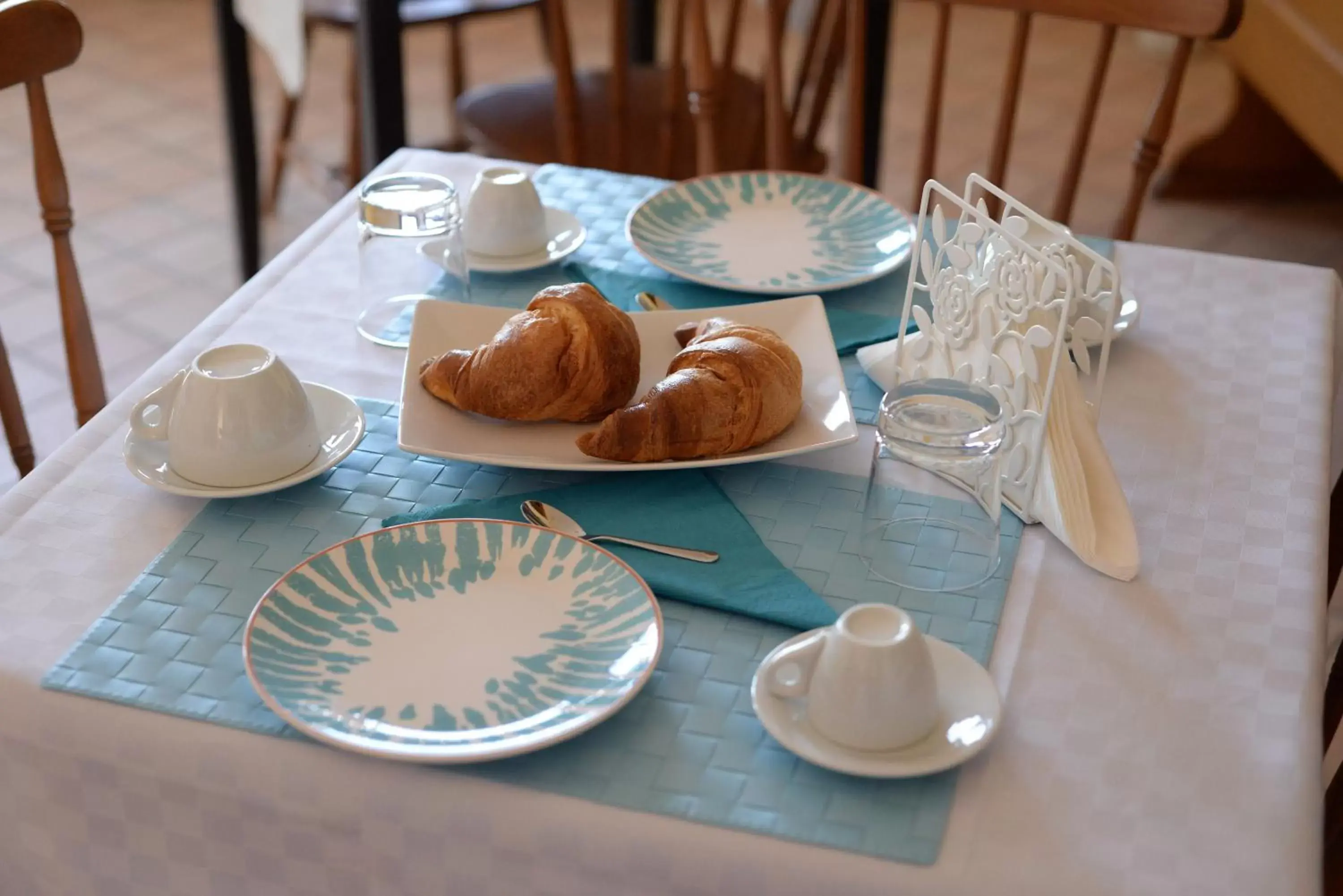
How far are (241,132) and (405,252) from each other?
4.77ft

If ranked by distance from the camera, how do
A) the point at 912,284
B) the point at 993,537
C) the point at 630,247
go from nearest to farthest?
the point at 993,537, the point at 912,284, the point at 630,247

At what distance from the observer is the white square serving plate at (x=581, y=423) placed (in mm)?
878

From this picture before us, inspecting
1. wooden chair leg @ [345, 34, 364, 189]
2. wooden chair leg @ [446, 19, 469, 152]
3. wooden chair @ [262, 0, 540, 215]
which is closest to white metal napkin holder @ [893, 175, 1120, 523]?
wooden chair @ [262, 0, 540, 215]

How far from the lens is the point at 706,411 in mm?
864

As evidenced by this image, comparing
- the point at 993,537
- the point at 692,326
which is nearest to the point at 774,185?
the point at 692,326

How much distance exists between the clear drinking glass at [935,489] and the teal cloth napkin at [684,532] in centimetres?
7

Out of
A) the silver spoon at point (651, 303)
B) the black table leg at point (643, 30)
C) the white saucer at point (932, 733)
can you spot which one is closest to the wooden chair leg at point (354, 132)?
the black table leg at point (643, 30)

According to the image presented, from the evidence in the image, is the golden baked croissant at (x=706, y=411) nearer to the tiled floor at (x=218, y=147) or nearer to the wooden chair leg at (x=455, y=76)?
the tiled floor at (x=218, y=147)

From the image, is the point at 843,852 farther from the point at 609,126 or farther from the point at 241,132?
the point at 241,132

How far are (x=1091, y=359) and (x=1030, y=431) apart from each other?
0.82 ft

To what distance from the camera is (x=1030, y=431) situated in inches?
33.3

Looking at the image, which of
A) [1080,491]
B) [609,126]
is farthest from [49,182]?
[609,126]

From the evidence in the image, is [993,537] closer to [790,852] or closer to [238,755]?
[790,852]

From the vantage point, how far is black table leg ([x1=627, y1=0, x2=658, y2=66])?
2.66 m
